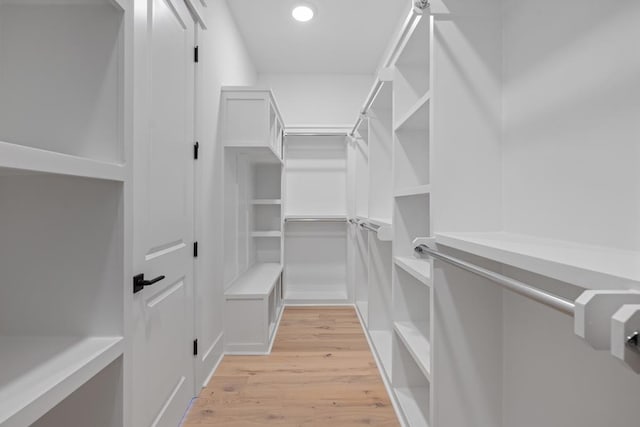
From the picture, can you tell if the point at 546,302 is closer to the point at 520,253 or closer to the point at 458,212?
the point at 520,253

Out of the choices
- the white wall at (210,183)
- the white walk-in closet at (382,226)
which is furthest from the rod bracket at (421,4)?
the white wall at (210,183)

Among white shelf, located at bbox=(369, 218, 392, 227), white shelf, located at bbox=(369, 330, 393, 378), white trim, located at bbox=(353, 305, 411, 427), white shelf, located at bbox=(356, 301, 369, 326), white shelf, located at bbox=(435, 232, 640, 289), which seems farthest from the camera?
white shelf, located at bbox=(356, 301, 369, 326)

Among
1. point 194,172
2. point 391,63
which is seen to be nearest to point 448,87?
point 391,63

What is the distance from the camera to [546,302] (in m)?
0.60

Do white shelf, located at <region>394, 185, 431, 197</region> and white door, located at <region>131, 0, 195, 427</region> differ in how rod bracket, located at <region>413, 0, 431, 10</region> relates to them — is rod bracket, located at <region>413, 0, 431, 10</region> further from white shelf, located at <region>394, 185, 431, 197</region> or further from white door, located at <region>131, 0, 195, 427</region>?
white door, located at <region>131, 0, 195, 427</region>

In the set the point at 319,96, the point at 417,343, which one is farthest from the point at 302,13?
the point at 417,343

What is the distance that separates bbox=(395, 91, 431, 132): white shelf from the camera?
Answer: 140cm

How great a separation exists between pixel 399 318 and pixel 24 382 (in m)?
1.60

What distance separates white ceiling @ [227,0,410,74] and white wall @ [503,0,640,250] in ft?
Result: 6.21

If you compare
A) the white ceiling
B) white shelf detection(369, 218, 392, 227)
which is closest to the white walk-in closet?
white shelf detection(369, 218, 392, 227)

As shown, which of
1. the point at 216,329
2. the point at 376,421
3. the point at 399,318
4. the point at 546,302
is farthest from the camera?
the point at 216,329

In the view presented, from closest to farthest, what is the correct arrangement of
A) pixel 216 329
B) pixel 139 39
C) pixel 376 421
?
pixel 139 39 → pixel 376 421 → pixel 216 329

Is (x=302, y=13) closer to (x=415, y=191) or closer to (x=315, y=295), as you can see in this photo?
(x=415, y=191)

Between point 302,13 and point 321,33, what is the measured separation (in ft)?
1.25
